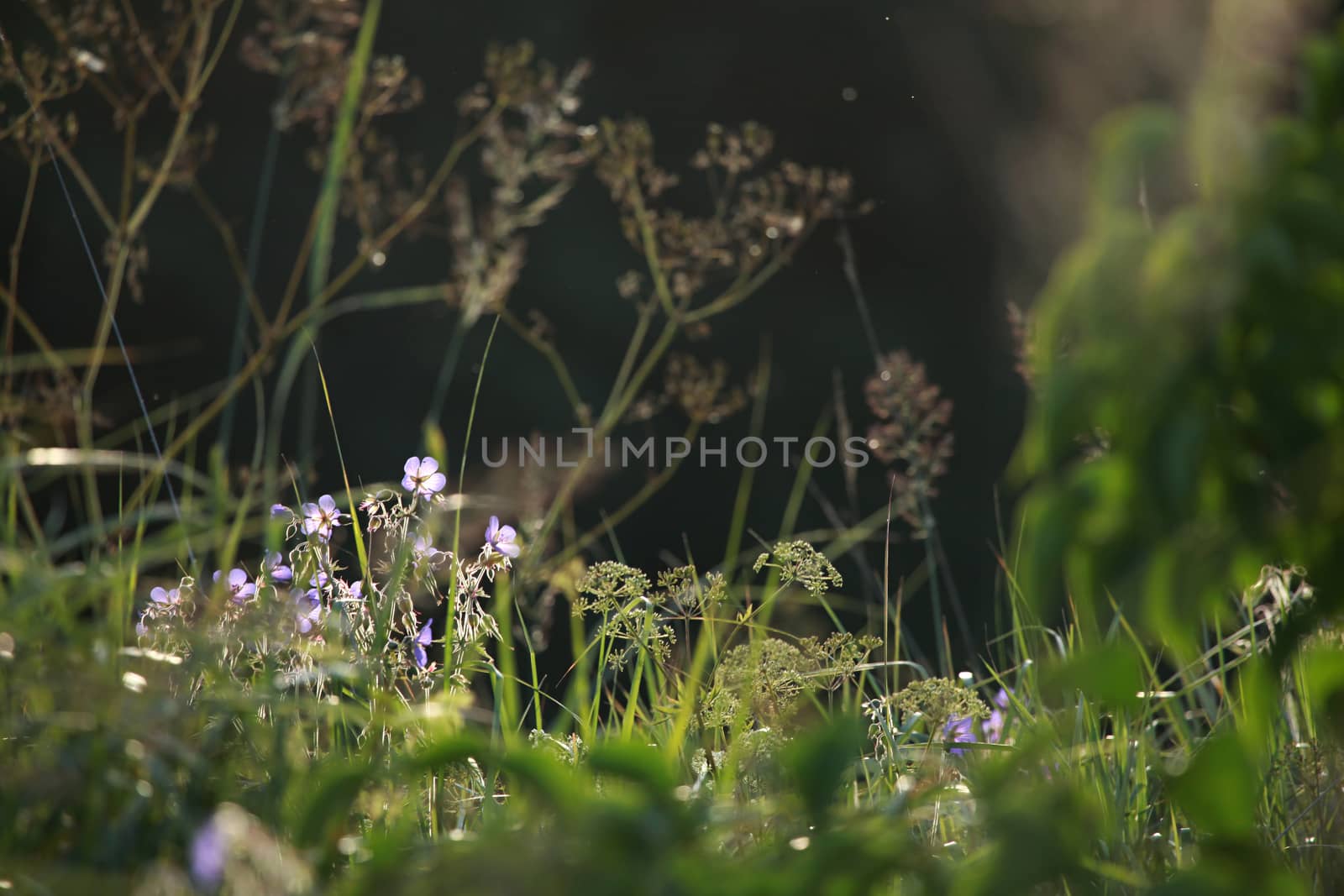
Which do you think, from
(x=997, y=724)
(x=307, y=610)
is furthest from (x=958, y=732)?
(x=307, y=610)

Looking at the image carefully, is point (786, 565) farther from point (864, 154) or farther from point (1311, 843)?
point (864, 154)

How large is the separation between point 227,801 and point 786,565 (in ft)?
2.28

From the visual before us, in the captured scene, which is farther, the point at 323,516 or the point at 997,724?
the point at 997,724

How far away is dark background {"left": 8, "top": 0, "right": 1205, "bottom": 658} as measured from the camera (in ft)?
14.5

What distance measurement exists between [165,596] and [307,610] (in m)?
0.27

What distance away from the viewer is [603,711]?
3.36 m

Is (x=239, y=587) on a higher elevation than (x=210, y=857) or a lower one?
lower

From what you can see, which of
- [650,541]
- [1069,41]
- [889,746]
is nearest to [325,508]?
[889,746]

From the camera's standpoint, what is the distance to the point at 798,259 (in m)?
5.09

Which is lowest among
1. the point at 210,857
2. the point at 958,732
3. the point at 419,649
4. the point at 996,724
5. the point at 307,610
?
the point at 996,724

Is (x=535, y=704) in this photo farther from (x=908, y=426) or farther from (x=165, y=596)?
(x=908, y=426)

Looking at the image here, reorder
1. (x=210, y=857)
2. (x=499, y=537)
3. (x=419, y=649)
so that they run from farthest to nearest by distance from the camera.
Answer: (x=499, y=537), (x=419, y=649), (x=210, y=857)

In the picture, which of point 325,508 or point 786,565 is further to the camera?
point 325,508

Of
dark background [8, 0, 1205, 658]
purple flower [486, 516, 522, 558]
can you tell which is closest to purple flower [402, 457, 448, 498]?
purple flower [486, 516, 522, 558]
